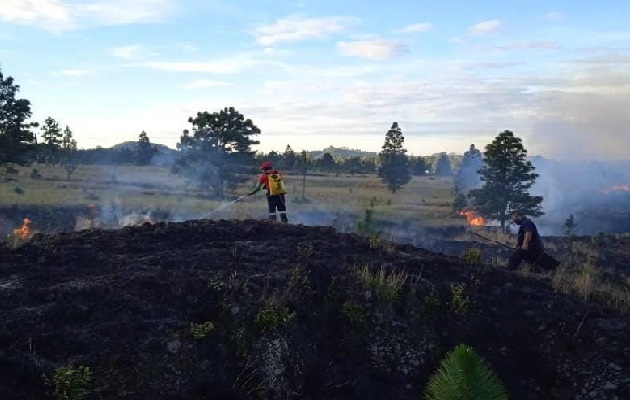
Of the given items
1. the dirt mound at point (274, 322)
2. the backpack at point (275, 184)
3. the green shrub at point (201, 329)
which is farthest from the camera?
the backpack at point (275, 184)

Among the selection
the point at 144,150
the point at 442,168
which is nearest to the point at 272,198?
the point at 144,150

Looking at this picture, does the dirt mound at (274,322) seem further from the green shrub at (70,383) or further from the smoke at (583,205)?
the smoke at (583,205)

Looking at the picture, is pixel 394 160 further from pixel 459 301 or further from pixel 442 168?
pixel 442 168

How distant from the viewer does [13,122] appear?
27.4m

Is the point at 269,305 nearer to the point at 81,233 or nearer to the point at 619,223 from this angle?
the point at 81,233

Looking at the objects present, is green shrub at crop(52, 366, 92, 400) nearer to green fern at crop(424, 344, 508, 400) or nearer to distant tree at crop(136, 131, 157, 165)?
green fern at crop(424, 344, 508, 400)

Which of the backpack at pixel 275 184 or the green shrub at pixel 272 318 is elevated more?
the backpack at pixel 275 184

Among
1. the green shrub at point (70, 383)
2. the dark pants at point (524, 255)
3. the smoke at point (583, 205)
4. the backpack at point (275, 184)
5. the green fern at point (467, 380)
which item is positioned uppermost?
the backpack at point (275, 184)

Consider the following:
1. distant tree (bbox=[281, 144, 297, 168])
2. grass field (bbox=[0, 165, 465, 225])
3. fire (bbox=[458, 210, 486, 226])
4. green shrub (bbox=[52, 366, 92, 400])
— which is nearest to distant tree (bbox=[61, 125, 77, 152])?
grass field (bbox=[0, 165, 465, 225])

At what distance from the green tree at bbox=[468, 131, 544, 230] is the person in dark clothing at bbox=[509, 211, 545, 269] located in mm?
20787

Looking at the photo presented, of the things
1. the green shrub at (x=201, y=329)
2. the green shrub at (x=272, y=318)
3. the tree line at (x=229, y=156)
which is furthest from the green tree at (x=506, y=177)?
the green shrub at (x=201, y=329)

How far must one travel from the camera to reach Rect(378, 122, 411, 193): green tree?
5638 cm

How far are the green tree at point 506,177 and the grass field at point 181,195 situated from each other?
5.24 metres

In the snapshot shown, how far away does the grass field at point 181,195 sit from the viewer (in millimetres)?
36469
